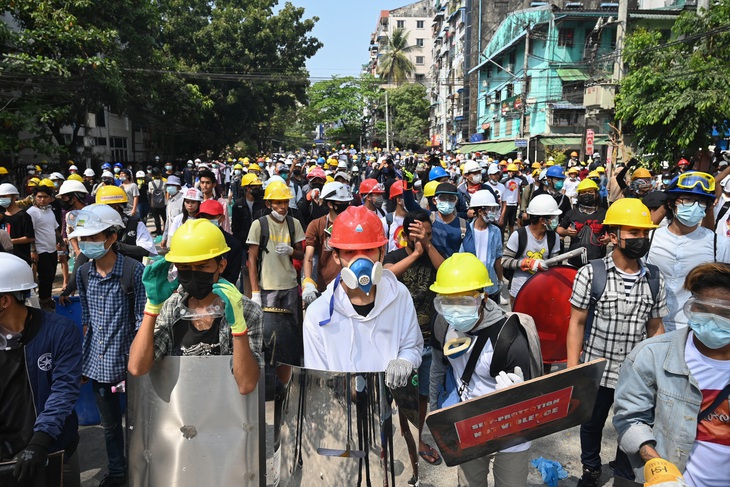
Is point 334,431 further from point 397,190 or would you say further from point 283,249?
point 397,190

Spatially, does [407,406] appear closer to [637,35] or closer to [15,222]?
[15,222]

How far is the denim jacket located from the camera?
2.24 metres

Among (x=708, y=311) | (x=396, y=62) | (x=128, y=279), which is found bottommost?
(x=128, y=279)

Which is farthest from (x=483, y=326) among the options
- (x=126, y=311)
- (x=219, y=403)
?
(x=126, y=311)

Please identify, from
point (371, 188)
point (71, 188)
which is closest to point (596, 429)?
point (371, 188)

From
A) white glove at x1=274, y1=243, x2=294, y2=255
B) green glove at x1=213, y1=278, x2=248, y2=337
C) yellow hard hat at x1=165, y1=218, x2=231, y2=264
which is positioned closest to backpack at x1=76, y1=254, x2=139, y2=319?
yellow hard hat at x1=165, y1=218, x2=231, y2=264

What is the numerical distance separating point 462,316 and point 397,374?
0.48 meters

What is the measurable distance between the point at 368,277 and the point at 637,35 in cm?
1471

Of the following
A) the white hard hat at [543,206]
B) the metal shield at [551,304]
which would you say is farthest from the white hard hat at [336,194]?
the metal shield at [551,304]

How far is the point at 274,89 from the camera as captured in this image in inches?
1319

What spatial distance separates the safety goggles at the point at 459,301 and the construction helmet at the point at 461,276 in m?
0.06

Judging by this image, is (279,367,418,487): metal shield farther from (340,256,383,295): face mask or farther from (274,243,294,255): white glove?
(274,243,294,255): white glove

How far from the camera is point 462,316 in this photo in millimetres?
2777

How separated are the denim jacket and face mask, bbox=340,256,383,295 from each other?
125 cm
